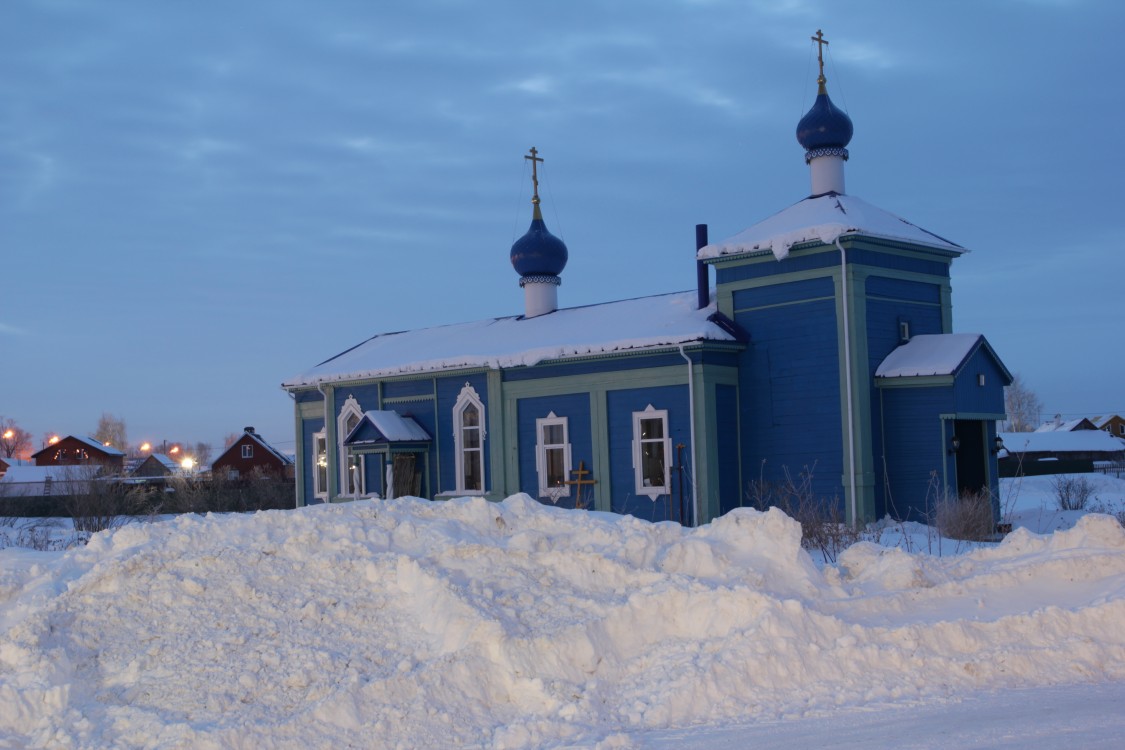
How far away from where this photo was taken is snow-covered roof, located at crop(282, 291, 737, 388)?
20438mm

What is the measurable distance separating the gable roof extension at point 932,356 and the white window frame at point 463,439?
7.71 meters

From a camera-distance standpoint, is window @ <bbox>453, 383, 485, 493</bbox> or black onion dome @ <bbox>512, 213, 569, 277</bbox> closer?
window @ <bbox>453, 383, 485, 493</bbox>

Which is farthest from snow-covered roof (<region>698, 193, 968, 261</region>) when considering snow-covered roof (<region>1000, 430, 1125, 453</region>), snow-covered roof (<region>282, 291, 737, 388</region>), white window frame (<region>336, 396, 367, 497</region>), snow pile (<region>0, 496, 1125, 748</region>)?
snow-covered roof (<region>1000, 430, 1125, 453</region>)

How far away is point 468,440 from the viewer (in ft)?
76.4

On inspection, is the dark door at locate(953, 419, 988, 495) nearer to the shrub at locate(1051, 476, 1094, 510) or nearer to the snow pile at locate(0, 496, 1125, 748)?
the shrub at locate(1051, 476, 1094, 510)

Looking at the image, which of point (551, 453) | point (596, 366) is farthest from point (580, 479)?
point (596, 366)

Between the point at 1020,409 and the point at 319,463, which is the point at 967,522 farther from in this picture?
the point at 1020,409

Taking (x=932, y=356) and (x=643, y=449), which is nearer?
(x=932, y=356)

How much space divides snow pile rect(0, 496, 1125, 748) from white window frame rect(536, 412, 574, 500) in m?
11.3

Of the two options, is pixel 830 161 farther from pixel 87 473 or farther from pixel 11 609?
pixel 87 473

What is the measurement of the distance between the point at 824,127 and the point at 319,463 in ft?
42.3

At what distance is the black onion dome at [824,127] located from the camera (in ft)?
69.4

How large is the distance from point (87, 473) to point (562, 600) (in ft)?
85.7

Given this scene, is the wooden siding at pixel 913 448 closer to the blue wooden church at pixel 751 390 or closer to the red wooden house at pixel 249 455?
the blue wooden church at pixel 751 390
